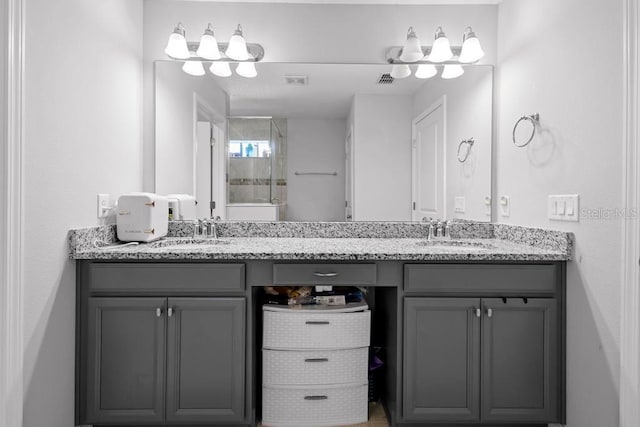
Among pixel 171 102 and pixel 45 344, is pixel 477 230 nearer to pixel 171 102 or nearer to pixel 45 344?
pixel 171 102

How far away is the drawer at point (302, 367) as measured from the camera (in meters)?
1.79

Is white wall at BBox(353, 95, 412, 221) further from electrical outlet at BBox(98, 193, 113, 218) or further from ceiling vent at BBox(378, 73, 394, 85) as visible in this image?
electrical outlet at BBox(98, 193, 113, 218)

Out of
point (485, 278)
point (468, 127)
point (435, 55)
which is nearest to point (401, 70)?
point (435, 55)

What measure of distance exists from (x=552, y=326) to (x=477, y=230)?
0.73m

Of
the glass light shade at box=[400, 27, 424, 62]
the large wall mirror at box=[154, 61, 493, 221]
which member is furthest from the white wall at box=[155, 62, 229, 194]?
the glass light shade at box=[400, 27, 424, 62]

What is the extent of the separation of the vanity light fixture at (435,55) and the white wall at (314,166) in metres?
0.46

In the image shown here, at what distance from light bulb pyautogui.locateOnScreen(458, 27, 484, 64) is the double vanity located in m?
1.13

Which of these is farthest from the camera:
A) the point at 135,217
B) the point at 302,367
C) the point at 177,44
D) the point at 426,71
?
the point at 426,71

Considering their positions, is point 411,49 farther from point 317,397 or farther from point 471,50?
point 317,397

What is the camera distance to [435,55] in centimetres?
228

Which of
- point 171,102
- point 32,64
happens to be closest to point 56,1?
point 32,64

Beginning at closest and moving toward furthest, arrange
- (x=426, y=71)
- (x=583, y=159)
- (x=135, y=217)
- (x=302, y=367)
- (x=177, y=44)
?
(x=583, y=159), (x=302, y=367), (x=135, y=217), (x=177, y=44), (x=426, y=71)

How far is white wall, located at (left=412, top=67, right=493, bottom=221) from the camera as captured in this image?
2307mm

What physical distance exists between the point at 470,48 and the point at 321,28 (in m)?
0.84
